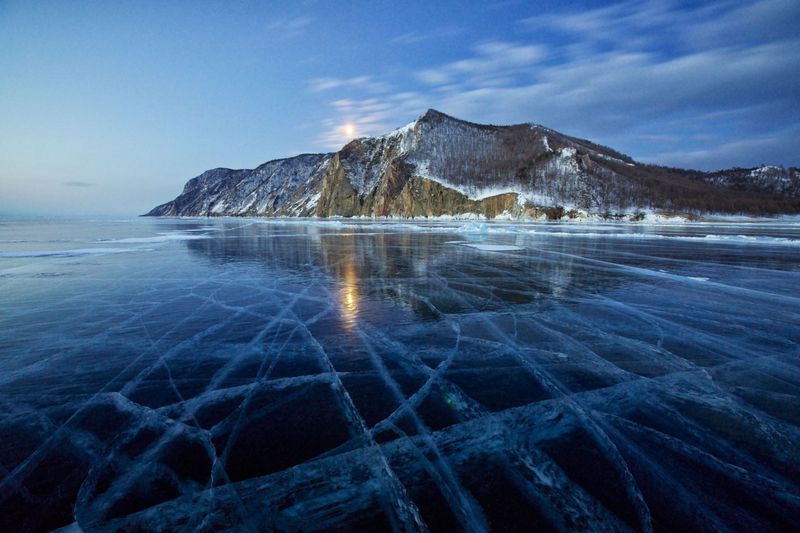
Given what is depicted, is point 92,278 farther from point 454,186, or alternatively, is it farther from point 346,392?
point 454,186

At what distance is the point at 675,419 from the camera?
329cm

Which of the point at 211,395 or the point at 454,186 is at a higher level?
the point at 454,186

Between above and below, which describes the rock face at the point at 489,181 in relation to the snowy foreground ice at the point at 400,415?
above

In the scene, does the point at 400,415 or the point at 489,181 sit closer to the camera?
the point at 400,415

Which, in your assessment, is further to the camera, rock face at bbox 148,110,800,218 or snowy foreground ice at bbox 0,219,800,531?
rock face at bbox 148,110,800,218

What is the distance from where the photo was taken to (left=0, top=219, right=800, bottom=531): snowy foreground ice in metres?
2.35

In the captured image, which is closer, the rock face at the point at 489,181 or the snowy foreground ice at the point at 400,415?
the snowy foreground ice at the point at 400,415

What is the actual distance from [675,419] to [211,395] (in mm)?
4467

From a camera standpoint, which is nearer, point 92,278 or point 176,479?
point 176,479

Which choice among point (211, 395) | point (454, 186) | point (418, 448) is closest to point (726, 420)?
point (418, 448)

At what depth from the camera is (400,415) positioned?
3.38 metres

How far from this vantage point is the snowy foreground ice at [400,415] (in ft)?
7.70

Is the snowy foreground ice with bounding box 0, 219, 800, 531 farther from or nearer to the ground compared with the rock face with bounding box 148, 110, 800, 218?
nearer to the ground

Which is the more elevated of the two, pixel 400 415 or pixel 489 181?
pixel 489 181
